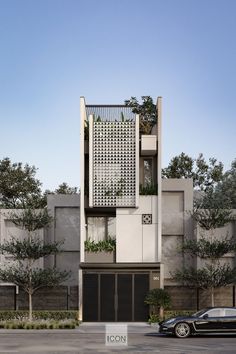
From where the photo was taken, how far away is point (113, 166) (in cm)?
4288

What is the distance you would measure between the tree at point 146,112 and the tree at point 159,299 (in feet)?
33.3

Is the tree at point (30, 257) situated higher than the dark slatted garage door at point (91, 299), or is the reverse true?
the tree at point (30, 257)

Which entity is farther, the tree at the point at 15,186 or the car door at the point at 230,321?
the tree at the point at 15,186

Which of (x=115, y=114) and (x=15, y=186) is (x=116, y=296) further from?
(x=15, y=186)

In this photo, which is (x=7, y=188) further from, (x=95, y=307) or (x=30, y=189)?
(x=95, y=307)

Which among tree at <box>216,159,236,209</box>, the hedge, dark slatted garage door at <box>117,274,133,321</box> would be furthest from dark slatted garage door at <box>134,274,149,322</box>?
tree at <box>216,159,236,209</box>

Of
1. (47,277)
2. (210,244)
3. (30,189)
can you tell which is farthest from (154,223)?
(30,189)

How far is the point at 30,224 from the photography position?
42.3 meters

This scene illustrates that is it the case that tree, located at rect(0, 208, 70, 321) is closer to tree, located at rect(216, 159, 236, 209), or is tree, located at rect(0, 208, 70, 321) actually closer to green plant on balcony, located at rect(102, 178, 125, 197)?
green plant on balcony, located at rect(102, 178, 125, 197)

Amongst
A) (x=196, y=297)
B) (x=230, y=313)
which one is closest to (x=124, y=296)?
(x=196, y=297)

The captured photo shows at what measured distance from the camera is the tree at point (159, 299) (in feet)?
134

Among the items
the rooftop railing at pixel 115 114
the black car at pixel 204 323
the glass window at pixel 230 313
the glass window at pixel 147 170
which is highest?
the rooftop railing at pixel 115 114

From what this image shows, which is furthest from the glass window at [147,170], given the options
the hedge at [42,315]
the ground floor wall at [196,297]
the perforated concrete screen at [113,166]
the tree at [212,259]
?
the hedge at [42,315]

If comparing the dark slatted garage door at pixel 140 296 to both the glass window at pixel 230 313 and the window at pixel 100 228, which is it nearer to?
the window at pixel 100 228
